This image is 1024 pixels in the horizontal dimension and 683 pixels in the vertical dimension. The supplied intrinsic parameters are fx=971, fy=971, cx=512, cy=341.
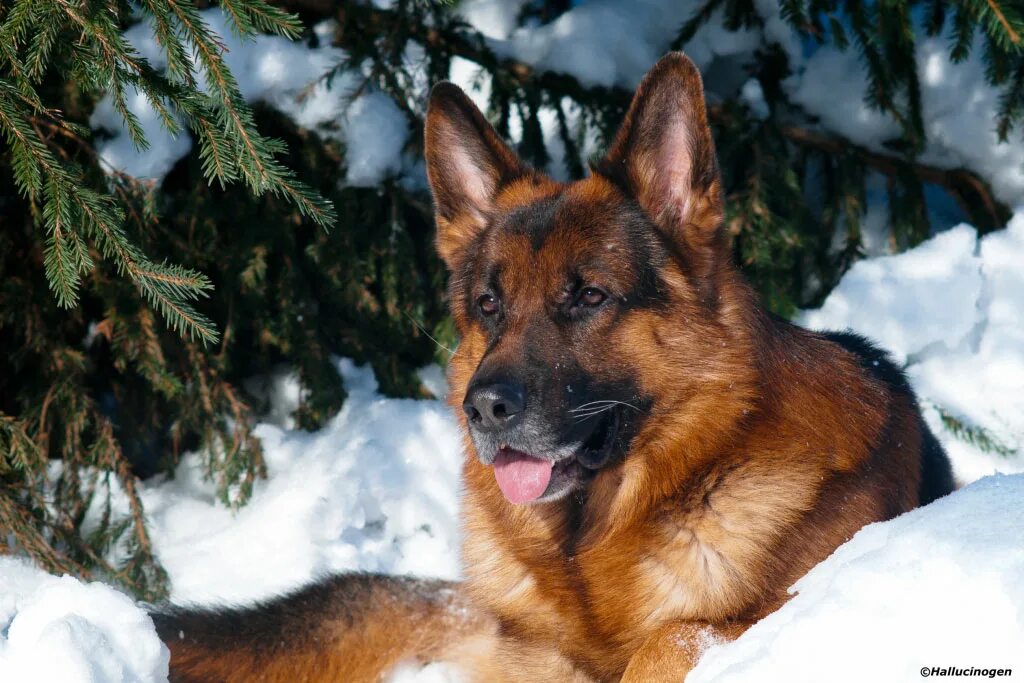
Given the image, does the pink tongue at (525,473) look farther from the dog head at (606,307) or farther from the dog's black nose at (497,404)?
the dog's black nose at (497,404)

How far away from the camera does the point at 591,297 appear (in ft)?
10.4

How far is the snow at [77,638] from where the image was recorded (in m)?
2.43

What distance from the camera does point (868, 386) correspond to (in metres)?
3.41

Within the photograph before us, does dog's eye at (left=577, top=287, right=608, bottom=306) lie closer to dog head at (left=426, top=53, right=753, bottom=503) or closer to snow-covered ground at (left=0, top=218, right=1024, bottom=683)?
dog head at (left=426, top=53, right=753, bottom=503)

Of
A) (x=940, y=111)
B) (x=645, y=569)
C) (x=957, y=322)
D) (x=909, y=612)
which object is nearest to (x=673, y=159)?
(x=645, y=569)

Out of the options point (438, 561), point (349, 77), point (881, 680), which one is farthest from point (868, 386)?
point (349, 77)

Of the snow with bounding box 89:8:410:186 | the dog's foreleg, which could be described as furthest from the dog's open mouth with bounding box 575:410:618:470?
the snow with bounding box 89:8:410:186

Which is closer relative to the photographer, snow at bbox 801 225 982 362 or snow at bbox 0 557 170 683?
snow at bbox 0 557 170 683

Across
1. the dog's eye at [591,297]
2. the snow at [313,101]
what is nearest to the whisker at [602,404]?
the dog's eye at [591,297]

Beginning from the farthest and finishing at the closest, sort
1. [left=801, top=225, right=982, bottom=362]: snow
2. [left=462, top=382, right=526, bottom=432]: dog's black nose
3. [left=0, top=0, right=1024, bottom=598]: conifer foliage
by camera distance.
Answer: [left=801, top=225, right=982, bottom=362]: snow, [left=0, top=0, right=1024, bottom=598]: conifer foliage, [left=462, top=382, right=526, bottom=432]: dog's black nose

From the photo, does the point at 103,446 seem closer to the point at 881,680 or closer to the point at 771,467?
the point at 771,467

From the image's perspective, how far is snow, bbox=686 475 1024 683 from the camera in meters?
1.91

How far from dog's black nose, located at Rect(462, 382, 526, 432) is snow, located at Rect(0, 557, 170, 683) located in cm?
109

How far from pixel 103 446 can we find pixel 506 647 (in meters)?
2.35
